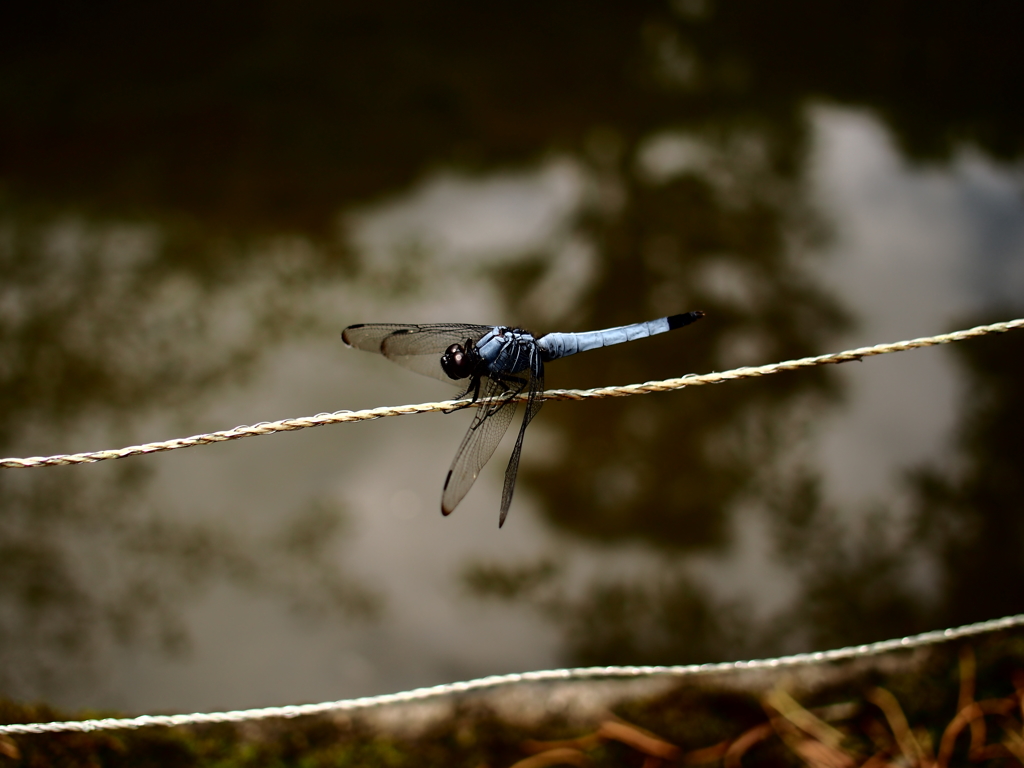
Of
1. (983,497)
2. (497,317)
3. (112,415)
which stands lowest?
(983,497)

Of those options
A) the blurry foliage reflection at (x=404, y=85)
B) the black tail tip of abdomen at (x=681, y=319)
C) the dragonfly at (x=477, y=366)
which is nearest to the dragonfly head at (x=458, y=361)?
the dragonfly at (x=477, y=366)

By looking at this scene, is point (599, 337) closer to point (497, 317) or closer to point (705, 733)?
point (497, 317)

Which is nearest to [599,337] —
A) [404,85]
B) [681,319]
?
[681,319]

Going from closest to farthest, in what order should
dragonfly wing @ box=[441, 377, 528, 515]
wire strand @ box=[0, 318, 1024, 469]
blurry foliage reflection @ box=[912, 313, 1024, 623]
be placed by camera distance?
wire strand @ box=[0, 318, 1024, 469], dragonfly wing @ box=[441, 377, 528, 515], blurry foliage reflection @ box=[912, 313, 1024, 623]

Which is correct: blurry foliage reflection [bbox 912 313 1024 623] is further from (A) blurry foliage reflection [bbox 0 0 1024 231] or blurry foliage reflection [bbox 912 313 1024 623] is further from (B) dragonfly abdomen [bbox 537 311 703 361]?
(B) dragonfly abdomen [bbox 537 311 703 361]

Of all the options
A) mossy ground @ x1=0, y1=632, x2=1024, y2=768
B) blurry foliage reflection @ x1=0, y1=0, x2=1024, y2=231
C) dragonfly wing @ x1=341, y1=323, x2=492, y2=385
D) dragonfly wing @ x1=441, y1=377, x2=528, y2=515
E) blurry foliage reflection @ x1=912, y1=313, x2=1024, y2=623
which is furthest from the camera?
blurry foliage reflection @ x1=0, y1=0, x2=1024, y2=231

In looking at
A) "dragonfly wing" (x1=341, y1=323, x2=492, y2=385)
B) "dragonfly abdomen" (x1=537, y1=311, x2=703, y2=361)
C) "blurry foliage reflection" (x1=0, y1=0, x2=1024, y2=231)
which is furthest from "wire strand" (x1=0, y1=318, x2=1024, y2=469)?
"blurry foliage reflection" (x1=0, y1=0, x2=1024, y2=231)
